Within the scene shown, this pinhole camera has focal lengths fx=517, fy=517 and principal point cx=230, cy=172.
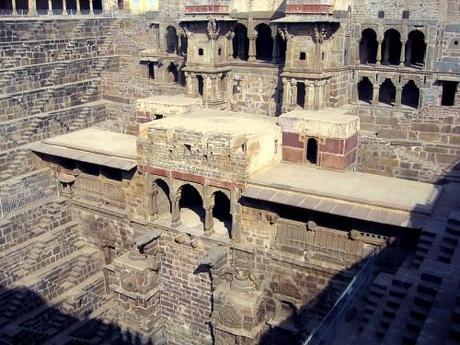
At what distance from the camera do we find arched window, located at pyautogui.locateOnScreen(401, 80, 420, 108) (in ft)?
71.4

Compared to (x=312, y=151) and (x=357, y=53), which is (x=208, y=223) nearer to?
(x=312, y=151)

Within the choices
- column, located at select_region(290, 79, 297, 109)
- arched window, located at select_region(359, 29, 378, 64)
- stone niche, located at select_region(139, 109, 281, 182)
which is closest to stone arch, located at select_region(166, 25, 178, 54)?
column, located at select_region(290, 79, 297, 109)

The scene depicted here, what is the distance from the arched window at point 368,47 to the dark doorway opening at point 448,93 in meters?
3.53

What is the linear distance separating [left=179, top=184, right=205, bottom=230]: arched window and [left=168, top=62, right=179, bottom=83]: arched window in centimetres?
804

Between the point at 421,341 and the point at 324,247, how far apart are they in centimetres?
675

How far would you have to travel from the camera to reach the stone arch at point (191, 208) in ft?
62.4

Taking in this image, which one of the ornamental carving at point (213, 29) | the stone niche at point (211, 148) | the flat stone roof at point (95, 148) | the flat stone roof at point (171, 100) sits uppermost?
the ornamental carving at point (213, 29)

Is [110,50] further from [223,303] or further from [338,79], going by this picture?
[223,303]

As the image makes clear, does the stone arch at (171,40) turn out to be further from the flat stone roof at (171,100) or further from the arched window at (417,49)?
the arched window at (417,49)

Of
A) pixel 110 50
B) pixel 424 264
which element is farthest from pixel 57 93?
pixel 424 264

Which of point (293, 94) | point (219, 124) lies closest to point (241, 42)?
point (293, 94)

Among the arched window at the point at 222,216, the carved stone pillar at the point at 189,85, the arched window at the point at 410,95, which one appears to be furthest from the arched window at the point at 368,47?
Result: the arched window at the point at 222,216

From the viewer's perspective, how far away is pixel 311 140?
19.1 meters

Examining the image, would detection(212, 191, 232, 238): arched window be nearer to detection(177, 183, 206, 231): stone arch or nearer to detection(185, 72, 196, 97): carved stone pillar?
detection(177, 183, 206, 231): stone arch
